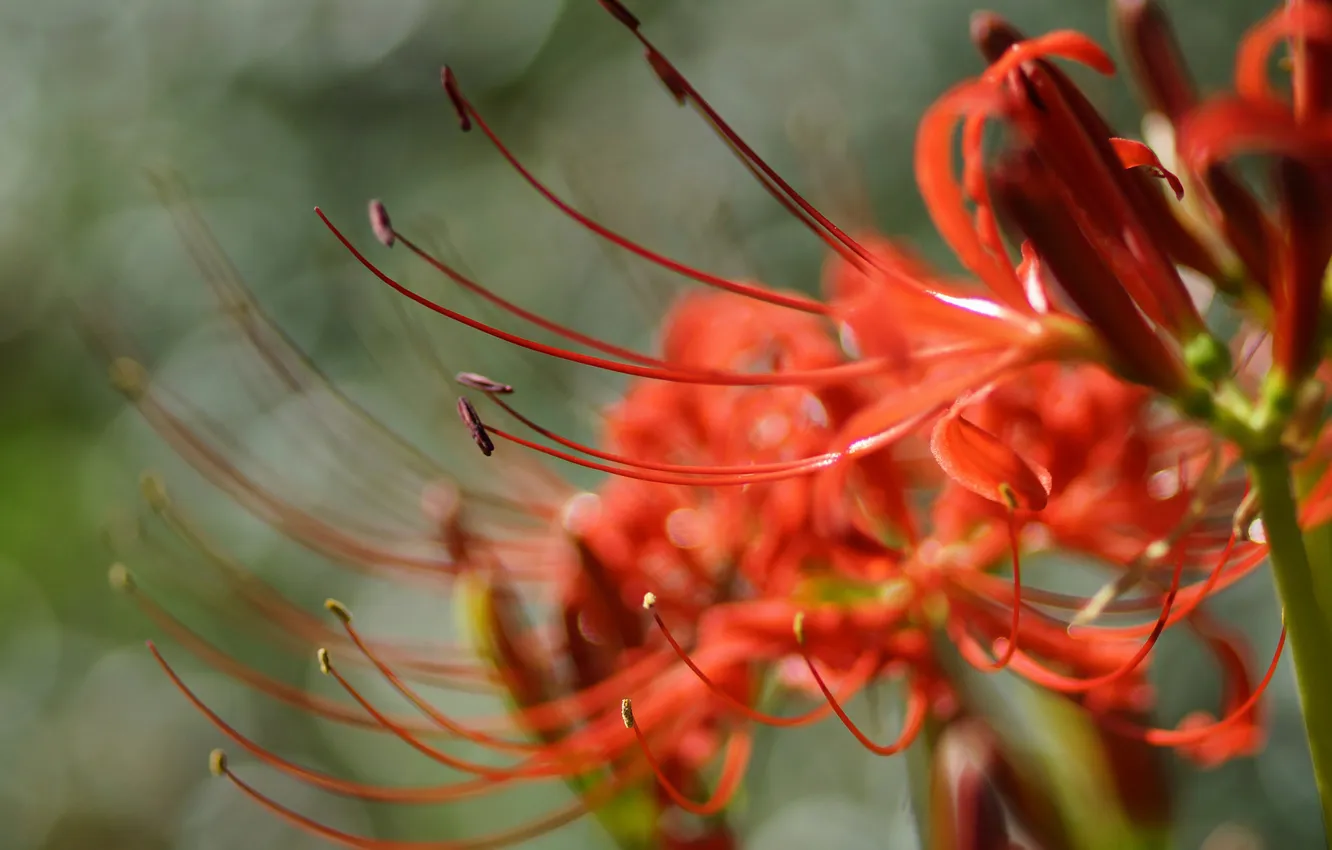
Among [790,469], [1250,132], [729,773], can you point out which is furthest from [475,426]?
[1250,132]

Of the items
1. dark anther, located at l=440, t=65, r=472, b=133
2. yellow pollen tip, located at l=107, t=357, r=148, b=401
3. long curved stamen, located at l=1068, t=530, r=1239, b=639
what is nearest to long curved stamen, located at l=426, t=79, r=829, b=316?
dark anther, located at l=440, t=65, r=472, b=133

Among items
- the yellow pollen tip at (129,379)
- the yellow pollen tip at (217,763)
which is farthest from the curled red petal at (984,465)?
the yellow pollen tip at (129,379)

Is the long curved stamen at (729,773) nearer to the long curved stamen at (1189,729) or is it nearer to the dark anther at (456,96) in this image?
the long curved stamen at (1189,729)

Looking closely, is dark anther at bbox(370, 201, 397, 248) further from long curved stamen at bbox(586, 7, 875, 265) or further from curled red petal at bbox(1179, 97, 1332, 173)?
curled red petal at bbox(1179, 97, 1332, 173)

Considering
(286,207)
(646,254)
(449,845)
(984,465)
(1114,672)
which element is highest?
(286,207)

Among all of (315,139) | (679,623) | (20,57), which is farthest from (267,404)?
(20,57)

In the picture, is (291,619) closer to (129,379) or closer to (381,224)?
(129,379)

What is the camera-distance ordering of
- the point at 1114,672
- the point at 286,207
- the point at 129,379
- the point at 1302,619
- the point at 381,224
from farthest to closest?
the point at 286,207
the point at 129,379
the point at 381,224
the point at 1114,672
the point at 1302,619
